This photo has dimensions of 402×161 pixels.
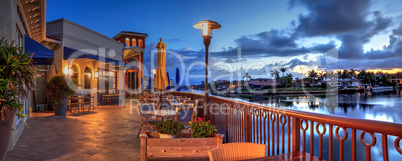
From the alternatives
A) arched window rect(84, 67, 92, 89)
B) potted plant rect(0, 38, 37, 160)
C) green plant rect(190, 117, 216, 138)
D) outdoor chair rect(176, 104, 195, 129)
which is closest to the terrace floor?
outdoor chair rect(176, 104, 195, 129)

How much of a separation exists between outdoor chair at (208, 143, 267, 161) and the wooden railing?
1.81ft

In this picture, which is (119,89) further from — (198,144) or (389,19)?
(389,19)

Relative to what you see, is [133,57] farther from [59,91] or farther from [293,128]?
[293,128]

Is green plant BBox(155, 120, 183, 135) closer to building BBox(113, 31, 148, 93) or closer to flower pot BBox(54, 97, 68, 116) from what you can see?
flower pot BBox(54, 97, 68, 116)

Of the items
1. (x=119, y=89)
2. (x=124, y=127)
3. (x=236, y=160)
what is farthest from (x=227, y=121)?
(x=119, y=89)

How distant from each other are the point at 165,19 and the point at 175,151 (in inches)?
894

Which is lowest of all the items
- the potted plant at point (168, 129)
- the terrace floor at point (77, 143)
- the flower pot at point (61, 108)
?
the terrace floor at point (77, 143)

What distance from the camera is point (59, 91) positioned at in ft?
28.7

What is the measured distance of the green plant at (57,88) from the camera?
8680mm

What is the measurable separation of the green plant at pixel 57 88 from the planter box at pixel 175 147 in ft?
23.8

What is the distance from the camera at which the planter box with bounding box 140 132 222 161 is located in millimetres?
3078

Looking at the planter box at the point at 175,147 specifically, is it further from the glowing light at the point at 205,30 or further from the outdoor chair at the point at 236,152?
the glowing light at the point at 205,30

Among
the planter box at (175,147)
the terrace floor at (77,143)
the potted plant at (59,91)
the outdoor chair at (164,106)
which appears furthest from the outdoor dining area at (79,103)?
the planter box at (175,147)

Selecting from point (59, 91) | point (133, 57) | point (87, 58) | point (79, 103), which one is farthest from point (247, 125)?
point (133, 57)
